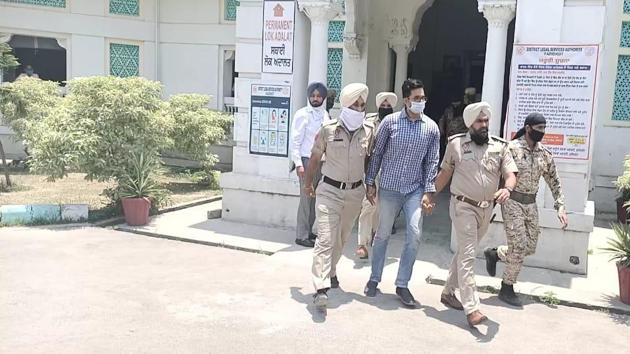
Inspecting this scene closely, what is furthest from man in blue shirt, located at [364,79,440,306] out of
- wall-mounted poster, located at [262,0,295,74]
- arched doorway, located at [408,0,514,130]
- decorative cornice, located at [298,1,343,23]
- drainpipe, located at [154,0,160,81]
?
drainpipe, located at [154,0,160,81]

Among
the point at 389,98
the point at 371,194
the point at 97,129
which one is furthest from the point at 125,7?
the point at 371,194

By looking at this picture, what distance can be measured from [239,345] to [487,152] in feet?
7.94

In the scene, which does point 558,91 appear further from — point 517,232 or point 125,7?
point 125,7

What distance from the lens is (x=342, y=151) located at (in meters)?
5.07

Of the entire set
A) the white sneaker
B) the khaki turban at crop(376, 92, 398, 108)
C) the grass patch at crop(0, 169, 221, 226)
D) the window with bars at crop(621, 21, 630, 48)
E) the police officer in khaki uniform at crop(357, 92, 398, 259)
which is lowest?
the grass patch at crop(0, 169, 221, 226)

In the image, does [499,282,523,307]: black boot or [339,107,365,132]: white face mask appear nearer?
[339,107,365,132]: white face mask

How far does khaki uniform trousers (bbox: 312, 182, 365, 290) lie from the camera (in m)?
4.89

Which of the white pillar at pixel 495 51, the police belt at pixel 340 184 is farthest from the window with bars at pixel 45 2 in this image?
the police belt at pixel 340 184

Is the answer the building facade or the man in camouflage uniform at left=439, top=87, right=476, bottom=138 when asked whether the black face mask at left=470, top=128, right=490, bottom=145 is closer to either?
the man in camouflage uniform at left=439, top=87, right=476, bottom=138

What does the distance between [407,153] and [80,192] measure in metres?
6.89

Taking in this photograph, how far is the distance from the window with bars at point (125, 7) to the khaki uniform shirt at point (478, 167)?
1160cm

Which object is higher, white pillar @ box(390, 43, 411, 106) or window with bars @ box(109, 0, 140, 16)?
window with bars @ box(109, 0, 140, 16)

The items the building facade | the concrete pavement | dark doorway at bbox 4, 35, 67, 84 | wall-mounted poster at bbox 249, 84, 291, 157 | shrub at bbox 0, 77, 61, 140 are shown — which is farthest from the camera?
dark doorway at bbox 4, 35, 67, 84

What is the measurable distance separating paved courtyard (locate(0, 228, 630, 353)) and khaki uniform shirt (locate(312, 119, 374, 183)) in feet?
3.56
